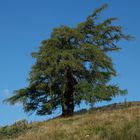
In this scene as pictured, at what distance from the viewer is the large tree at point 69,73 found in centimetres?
3922

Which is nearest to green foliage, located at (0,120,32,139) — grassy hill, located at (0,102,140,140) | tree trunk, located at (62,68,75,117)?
grassy hill, located at (0,102,140,140)

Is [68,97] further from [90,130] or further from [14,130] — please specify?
[90,130]

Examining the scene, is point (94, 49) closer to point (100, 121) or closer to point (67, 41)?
point (67, 41)

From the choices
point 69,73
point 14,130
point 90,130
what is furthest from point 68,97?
point 90,130

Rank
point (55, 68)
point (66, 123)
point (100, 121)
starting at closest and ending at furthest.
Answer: point (100, 121), point (66, 123), point (55, 68)

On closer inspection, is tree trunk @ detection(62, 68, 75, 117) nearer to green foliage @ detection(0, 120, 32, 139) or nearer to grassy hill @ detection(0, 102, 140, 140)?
green foliage @ detection(0, 120, 32, 139)

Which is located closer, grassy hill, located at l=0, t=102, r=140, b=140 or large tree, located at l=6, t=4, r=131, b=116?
grassy hill, located at l=0, t=102, r=140, b=140

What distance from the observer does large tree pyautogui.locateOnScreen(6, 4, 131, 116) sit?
129 feet

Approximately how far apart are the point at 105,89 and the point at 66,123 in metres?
10.4

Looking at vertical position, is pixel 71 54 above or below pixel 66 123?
above

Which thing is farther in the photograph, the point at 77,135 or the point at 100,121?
the point at 100,121

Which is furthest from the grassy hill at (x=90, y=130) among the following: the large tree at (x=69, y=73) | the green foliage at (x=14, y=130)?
the large tree at (x=69, y=73)

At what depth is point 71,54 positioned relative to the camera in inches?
1547

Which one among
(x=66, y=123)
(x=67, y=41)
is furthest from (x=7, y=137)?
(x=67, y=41)
